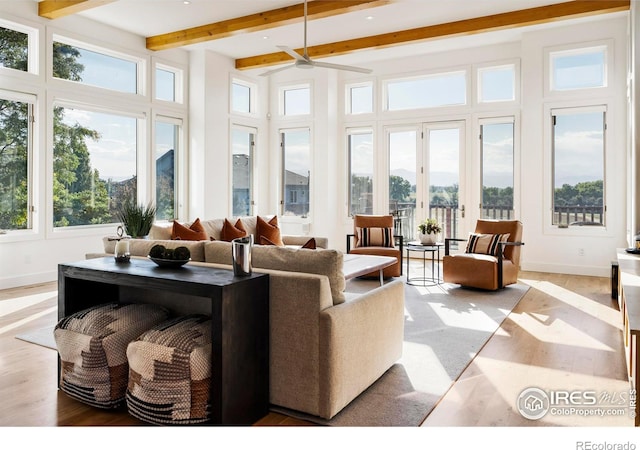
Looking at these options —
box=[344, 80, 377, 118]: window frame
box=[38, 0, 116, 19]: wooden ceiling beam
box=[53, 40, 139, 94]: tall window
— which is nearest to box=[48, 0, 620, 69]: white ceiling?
box=[53, 40, 139, 94]: tall window

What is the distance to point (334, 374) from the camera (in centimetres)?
245

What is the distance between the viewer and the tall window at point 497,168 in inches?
304

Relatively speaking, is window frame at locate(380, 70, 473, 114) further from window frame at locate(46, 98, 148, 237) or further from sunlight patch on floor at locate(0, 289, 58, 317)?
sunlight patch on floor at locate(0, 289, 58, 317)

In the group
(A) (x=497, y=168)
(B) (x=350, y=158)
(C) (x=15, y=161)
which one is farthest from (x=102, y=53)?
(A) (x=497, y=168)

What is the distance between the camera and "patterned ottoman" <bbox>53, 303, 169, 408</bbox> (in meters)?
2.58

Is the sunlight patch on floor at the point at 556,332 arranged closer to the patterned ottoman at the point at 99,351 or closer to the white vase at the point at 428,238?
the white vase at the point at 428,238

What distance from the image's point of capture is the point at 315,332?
2.45 meters

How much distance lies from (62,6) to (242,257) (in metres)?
4.75

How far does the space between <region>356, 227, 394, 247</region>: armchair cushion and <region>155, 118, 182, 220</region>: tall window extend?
126 inches

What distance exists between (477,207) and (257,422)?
6.30 metres

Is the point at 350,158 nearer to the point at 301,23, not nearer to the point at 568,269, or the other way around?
the point at 301,23

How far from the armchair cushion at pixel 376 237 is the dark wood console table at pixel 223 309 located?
4051mm

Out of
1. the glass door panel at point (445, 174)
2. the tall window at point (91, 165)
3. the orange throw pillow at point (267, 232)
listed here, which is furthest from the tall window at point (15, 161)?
the glass door panel at point (445, 174)
